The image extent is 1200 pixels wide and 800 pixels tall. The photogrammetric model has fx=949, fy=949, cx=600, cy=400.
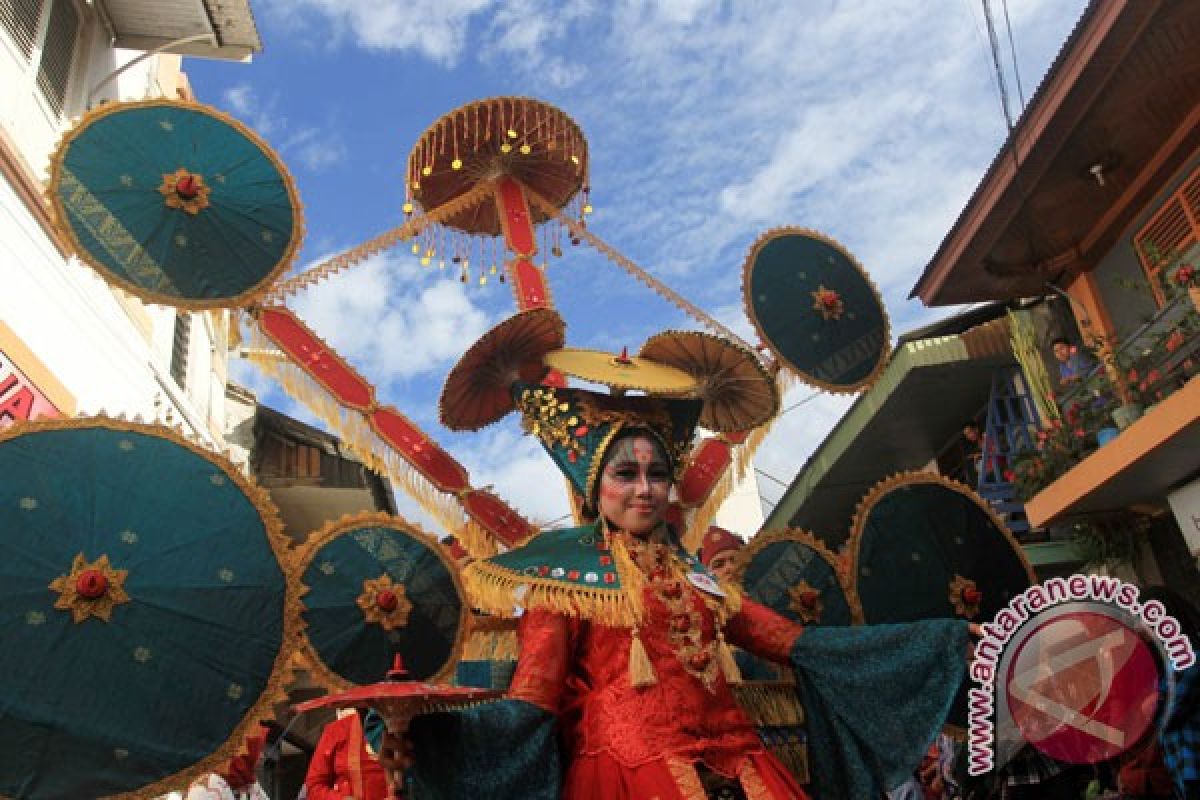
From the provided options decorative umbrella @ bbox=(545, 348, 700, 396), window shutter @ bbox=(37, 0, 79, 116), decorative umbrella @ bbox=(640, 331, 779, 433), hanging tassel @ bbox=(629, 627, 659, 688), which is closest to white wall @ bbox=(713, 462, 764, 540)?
window shutter @ bbox=(37, 0, 79, 116)

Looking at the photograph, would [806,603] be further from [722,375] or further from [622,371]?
[622,371]

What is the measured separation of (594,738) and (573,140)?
3.13 metres

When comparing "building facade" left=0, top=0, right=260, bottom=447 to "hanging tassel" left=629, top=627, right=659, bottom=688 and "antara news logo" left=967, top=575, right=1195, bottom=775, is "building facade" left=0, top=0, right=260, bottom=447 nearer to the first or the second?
"hanging tassel" left=629, top=627, right=659, bottom=688

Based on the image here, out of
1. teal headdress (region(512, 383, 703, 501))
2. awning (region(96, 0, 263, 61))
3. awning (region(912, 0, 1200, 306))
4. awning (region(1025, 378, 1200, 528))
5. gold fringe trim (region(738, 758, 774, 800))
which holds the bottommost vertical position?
gold fringe trim (region(738, 758, 774, 800))

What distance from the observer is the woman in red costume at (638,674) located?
2895 millimetres

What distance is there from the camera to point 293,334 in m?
3.96

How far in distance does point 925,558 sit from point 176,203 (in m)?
3.28

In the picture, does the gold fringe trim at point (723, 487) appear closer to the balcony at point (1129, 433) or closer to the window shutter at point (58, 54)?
the balcony at point (1129, 433)

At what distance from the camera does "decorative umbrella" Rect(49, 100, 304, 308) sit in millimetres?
3281

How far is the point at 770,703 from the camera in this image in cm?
370

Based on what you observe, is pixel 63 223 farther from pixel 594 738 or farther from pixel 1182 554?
pixel 1182 554

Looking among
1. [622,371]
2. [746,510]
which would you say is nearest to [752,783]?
[622,371]

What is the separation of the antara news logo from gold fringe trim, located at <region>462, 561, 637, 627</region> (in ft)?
3.74

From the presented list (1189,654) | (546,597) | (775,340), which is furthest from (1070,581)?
(775,340)
